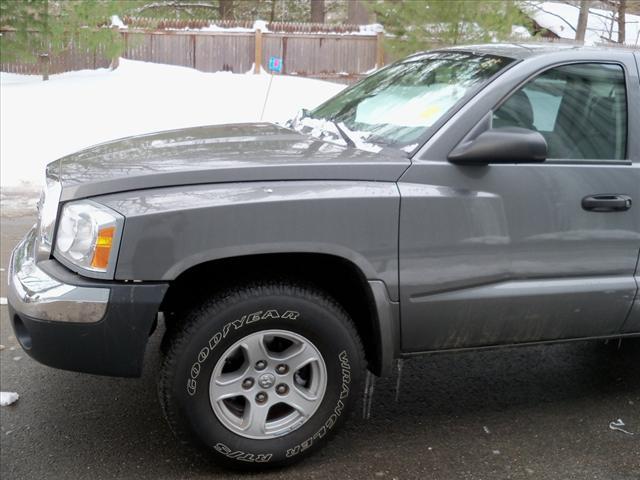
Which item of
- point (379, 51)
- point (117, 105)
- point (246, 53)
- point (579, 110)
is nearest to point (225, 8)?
point (246, 53)

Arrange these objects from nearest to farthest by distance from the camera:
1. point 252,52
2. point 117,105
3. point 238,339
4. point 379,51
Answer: point 238,339 < point 117,105 < point 252,52 < point 379,51

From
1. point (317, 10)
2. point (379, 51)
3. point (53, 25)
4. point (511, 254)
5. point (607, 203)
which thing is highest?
point (317, 10)

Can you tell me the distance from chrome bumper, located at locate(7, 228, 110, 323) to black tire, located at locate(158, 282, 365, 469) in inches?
13.4

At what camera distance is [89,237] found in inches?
114

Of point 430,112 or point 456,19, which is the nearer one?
point 430,112

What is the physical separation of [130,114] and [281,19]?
19.3m

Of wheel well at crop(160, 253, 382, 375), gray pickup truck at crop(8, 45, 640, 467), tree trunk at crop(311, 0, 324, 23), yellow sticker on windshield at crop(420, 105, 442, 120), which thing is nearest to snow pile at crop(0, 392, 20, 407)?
gray pickup truck at crop(8, 45, 640, 467)

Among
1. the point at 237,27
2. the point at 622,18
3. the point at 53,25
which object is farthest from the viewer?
the point at 237,27

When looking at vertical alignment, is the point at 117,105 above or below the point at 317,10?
below

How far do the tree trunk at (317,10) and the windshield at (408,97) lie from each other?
24.0m

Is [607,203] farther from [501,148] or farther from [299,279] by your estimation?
[299,279]

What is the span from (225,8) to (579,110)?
28078 mm

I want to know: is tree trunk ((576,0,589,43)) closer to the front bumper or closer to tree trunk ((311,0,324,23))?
tree trunk ((311,0,324,23))

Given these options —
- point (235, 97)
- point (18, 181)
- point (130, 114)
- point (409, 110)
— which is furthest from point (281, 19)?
point (409, 110)
